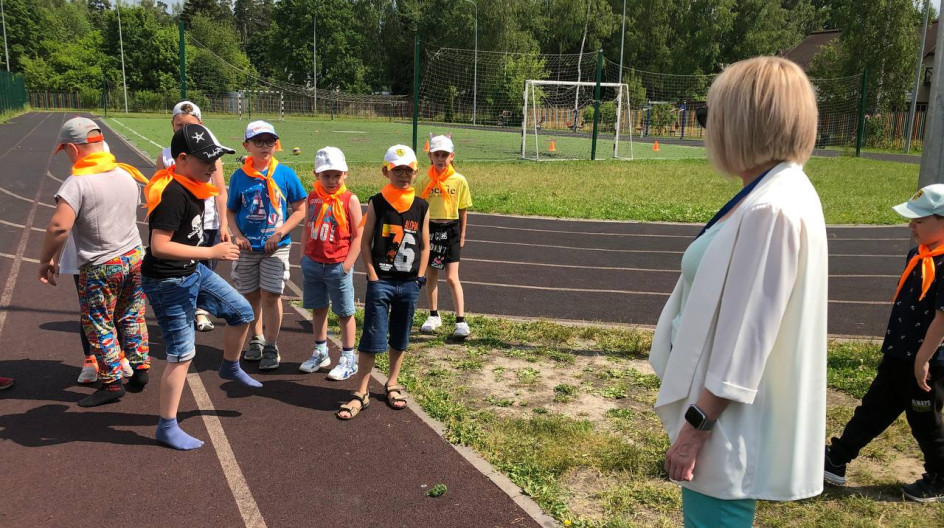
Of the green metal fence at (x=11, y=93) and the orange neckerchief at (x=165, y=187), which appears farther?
the green metal fence at (x=11, y=93)

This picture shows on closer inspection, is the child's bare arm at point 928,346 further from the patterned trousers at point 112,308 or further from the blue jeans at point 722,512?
the patterned trousers at point 112,308

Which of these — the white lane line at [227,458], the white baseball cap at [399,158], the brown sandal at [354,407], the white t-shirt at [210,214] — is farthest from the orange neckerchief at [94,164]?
the brown sandal at [354,407]

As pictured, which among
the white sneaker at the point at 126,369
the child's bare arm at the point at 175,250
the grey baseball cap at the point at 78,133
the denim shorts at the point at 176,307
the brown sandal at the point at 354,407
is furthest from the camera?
the white sneaker at the point at 126,369

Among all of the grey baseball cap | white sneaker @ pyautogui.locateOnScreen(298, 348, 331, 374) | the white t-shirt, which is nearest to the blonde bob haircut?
the grey baseball cap

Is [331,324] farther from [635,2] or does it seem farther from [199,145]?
[635,2]

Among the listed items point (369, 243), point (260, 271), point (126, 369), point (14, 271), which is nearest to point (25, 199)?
point (14, 271)

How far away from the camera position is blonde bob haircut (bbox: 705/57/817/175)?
186 cm

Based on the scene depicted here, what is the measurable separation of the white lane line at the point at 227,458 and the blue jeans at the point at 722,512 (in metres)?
2.28

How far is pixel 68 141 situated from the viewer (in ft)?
14.7

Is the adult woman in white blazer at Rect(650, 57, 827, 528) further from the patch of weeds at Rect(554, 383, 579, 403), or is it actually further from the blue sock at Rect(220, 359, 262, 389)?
the blue sock at Rect(220, 359, 262, 389)

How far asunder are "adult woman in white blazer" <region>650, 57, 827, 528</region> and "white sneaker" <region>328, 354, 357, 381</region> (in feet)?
12.5

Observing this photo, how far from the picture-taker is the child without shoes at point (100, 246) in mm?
4469

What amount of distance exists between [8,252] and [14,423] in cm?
593

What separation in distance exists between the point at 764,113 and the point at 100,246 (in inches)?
169
